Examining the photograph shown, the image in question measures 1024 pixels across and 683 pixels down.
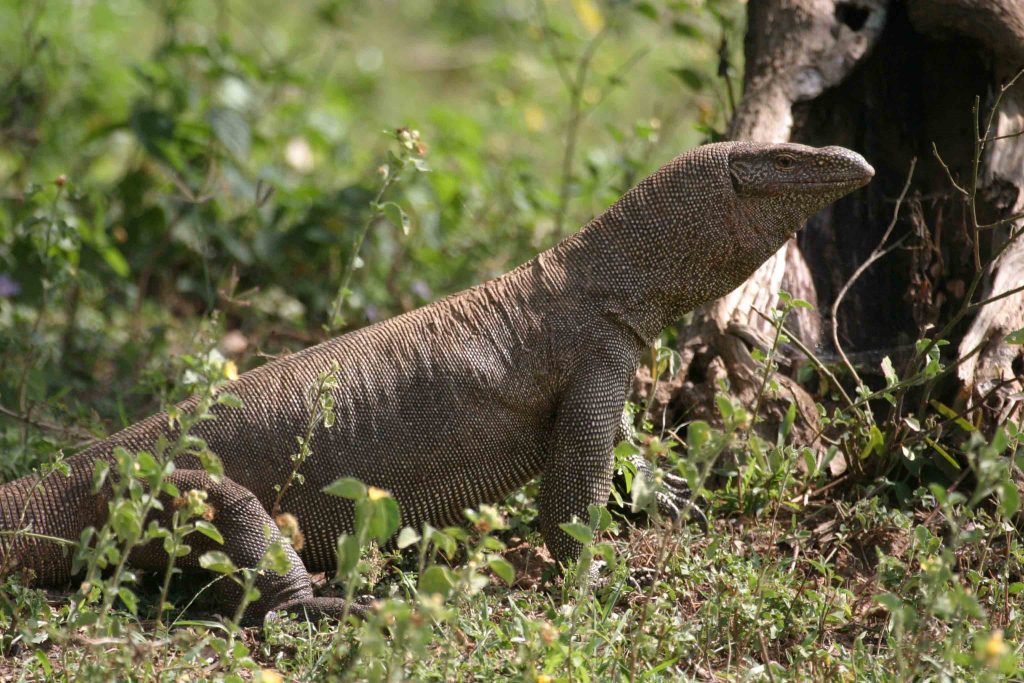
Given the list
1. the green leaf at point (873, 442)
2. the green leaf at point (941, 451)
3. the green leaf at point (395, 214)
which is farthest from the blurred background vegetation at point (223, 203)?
the green leaf at point (941, 451)

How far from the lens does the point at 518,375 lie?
488 cm

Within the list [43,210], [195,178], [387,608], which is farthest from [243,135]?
[387,608]

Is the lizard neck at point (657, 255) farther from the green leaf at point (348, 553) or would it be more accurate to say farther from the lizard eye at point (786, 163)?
the green leaf at point (348, 553)

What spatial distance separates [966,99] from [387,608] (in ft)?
14.7

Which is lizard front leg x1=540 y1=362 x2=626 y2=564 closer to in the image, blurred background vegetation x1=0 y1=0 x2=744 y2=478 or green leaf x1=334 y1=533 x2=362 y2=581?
blurred background vegetation x1=0 y1=0 x2=744 y2=478

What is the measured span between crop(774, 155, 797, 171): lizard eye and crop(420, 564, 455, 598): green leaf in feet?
8.03

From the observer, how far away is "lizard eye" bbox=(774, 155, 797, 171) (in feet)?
16.0

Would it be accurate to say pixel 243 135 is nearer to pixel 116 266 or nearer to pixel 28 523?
pixel 116 266

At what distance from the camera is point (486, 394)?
192 inches

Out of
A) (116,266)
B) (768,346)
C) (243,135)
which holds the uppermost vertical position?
(243,135)

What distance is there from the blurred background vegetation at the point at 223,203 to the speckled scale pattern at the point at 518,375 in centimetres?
66

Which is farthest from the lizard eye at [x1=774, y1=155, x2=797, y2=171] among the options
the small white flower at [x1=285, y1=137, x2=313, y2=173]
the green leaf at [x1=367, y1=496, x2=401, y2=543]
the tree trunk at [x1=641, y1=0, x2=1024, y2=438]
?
the small white flower at [x1=285, y1=137, x2=313, y2=173]

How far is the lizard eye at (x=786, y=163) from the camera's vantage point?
4.88 m

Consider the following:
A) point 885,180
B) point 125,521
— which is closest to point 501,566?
point 125,521
